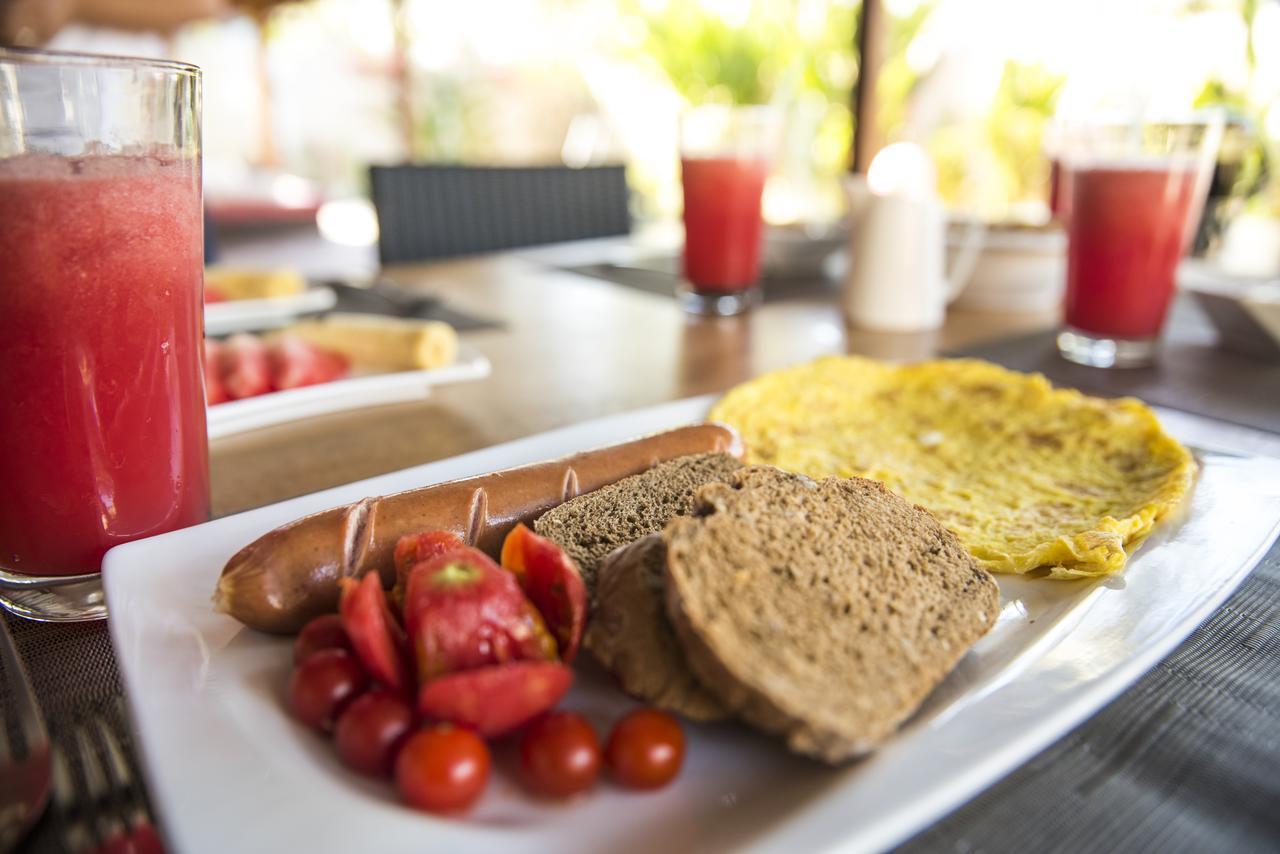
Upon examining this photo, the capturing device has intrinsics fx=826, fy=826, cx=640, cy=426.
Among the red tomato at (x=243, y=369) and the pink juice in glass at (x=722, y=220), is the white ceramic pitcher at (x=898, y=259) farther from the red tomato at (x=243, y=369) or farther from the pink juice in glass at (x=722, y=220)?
the red tomato at (x=243, y=369)

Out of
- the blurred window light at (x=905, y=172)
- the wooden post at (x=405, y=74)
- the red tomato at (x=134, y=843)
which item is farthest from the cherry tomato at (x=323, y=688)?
the wooden post at (x=405, y=74)

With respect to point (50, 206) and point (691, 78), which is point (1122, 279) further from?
point (691, 78)

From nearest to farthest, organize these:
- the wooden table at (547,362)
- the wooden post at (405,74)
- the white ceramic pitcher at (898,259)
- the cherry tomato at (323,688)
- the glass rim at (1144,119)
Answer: the cherry tomato at (323,688), the wooden table at (547,362), the glass rim at (1144,119), the white ceramic pitcher at (898,259), the wooden post at (405,74)

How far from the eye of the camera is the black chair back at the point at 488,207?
131 inches

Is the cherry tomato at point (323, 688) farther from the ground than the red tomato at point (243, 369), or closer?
closer

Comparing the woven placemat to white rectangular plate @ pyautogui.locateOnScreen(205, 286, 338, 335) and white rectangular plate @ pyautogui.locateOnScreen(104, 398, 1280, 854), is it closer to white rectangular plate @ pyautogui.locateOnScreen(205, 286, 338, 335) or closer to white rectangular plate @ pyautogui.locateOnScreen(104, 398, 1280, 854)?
white rectangular plate @ pyautogui.locateOnScreen(104, 398, 1280, 854)

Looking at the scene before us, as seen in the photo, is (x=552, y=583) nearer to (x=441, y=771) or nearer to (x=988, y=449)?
(x=441, y=771)

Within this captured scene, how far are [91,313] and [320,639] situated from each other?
0.42 m

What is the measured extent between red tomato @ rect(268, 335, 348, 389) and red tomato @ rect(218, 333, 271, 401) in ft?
0.05

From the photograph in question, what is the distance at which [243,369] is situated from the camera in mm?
1518

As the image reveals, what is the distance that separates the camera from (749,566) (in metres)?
0.74

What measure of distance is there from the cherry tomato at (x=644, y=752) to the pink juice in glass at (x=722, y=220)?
6.56ft

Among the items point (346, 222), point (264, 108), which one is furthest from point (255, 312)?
point (264, 108)

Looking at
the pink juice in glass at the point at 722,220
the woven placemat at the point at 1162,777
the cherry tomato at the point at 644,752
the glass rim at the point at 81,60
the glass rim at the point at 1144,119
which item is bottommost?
the woven placemat at the point at 1162,777
